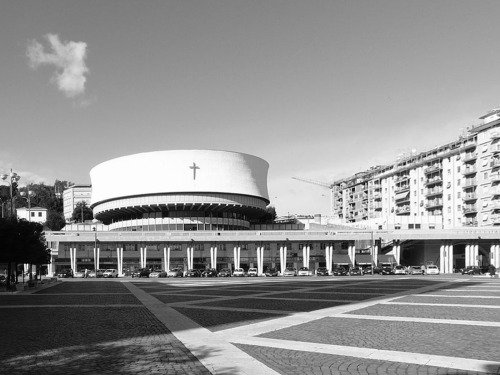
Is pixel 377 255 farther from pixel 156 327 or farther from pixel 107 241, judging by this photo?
pixel 156 327

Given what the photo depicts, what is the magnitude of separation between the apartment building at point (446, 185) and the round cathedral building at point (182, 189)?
30375 mm

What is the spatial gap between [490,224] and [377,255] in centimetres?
2390

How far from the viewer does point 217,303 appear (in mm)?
27328

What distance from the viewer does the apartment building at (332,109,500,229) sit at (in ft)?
377

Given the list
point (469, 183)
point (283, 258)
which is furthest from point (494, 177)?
point (283, 258)

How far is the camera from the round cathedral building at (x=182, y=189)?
134 m

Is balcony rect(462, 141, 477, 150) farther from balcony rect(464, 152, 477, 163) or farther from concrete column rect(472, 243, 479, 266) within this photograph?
concrete column rect(472, 243, 479, 266)

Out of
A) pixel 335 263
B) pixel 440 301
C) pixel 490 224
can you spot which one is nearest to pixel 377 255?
pixel 335 263

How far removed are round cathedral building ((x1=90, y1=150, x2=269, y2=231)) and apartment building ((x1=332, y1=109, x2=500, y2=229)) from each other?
99.7 ft

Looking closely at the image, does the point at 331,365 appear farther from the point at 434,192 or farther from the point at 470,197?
the point at 434,192

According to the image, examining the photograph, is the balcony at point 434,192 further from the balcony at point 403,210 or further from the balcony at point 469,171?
the balcony at point 469,171

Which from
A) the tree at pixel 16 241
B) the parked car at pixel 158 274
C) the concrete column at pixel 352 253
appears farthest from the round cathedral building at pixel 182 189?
the tree at pixel 16 241

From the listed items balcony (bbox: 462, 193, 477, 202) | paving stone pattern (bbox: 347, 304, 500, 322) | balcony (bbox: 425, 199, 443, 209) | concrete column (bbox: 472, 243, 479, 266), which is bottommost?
concrete column (bbox: 472, 243, 479, 266)

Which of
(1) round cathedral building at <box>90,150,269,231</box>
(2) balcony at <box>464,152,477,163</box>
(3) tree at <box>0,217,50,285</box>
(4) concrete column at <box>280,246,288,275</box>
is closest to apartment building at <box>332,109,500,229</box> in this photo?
(2) balcony at <box>464,152,477,163</box>
